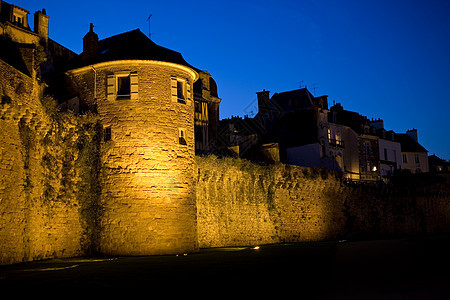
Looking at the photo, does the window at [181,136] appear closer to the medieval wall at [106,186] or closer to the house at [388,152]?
the medieval wall at [106,186]

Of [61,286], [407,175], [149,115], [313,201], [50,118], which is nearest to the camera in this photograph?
[61,286]

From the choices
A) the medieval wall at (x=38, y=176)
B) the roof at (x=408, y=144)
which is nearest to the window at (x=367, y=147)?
the roof at (x=408, y=144)

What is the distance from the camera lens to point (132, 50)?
22.3m

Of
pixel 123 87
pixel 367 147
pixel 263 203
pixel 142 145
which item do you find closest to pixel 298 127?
pixel 367 147

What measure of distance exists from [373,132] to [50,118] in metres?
50.9

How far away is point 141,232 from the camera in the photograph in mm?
20531

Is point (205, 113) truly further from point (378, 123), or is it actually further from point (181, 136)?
point (378, 123)

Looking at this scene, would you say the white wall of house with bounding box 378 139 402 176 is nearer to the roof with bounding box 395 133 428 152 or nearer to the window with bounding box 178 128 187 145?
the roof with bounding box 395 133 428 152

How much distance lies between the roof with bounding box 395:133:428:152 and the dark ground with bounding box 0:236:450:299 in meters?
52.8

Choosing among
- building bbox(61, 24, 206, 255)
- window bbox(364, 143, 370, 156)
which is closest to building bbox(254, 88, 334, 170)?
window bbox(364, 143, 370, 156)

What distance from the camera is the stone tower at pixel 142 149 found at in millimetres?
20641

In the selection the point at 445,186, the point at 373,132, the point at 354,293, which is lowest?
the point at 354,293

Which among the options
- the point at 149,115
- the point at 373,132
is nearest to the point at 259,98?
the point at 373,132

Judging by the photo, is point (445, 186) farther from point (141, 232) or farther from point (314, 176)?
point (141, 232)
